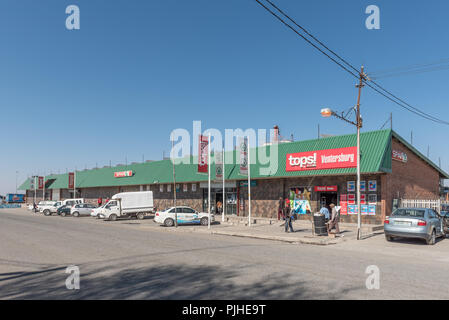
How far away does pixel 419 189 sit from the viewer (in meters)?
27.6

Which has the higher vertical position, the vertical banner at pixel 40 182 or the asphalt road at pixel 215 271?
the vertical banner at pixel 40 182

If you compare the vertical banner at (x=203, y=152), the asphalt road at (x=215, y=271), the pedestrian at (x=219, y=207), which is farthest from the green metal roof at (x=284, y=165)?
the asphalt road at (x=215, y=271)

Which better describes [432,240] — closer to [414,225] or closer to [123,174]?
[414,225]

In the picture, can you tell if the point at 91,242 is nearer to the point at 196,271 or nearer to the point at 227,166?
the point at 196,271

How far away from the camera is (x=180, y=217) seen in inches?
998

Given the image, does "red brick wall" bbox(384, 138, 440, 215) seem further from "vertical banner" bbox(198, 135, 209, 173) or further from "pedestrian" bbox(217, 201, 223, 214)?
"pedestrian" bbox(217, 201, 223, 214)

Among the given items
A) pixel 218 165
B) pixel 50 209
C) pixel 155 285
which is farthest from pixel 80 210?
pixel 155 285

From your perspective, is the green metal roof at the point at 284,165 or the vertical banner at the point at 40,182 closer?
the green metal roof at the point at 284,165

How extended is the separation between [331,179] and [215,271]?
57.6ft

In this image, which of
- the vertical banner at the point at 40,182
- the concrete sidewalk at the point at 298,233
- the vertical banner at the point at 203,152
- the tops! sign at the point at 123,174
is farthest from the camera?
the vertical banner at the point at 40,182

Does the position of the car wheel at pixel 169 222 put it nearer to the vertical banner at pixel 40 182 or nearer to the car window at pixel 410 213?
the car window at pixel 410 213

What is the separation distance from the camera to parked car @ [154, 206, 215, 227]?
24.9 meters

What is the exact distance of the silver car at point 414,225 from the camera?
14648 mm

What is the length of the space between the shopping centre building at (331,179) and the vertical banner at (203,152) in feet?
13.3
